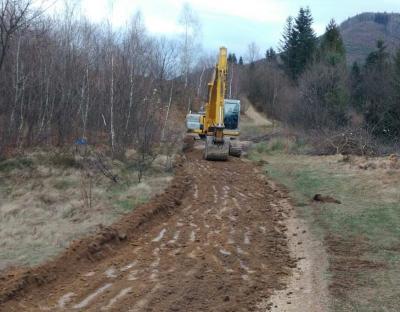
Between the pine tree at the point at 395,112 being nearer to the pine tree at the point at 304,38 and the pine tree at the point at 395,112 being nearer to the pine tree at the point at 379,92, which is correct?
the pine tree at the point at 379,92

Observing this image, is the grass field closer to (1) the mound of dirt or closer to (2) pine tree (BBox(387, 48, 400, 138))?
(1) the mound of dirt

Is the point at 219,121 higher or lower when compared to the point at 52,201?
higher

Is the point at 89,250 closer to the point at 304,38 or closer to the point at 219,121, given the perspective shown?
the point at 219,121

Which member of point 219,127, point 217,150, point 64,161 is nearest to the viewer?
point 64,161

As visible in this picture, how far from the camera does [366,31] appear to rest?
447 feet

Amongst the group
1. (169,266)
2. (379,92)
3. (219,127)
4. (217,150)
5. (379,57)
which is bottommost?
(169,266)

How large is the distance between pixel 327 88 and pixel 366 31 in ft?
337

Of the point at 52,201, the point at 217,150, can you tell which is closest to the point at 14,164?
the point at 52,201

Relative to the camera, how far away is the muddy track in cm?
661

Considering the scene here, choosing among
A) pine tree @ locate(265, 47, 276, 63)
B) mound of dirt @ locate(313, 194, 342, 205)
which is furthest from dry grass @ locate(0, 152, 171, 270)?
pine tree @ locate(265, 47, 276, 63)

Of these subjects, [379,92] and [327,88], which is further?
[379,92]

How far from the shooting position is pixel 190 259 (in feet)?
27.9

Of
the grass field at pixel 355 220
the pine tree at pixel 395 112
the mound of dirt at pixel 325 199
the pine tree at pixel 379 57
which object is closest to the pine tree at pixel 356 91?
the pine tree at pixel 379 57

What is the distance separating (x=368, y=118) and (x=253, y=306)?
34.6 metres
